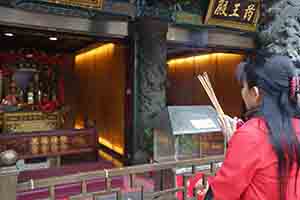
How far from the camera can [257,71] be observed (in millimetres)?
1176

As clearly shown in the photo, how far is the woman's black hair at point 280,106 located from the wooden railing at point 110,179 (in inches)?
53.1

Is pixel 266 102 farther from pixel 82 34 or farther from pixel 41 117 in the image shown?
pixel 41 117

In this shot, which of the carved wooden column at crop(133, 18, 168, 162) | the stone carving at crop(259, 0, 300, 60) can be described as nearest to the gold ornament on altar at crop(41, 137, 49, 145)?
the carved wooden column at crop(133, 18, 168, 162)

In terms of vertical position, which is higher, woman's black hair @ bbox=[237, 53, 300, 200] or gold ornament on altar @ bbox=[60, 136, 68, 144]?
woman's black hair @ bbox=[237, 53, 300, 200]

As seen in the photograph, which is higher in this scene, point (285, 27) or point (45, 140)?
point (285, 27)

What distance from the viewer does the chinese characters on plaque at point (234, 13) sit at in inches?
224

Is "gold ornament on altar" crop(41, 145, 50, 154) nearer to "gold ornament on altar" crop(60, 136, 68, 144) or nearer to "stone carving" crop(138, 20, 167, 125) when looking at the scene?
"gold ornament on altar" crop(60, 136, 68, 144)

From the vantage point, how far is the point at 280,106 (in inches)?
45.2

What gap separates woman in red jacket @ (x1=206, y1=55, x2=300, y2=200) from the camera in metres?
1.08

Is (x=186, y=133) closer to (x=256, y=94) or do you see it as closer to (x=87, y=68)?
(x=256, y=94)

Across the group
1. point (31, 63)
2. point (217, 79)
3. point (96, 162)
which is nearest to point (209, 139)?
point (96, 162)

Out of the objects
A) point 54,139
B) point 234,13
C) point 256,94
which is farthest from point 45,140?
point 256,94

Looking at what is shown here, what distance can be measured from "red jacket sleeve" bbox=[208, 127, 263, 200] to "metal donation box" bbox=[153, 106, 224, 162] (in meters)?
1.38

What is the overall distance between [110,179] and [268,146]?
1.47 meters
